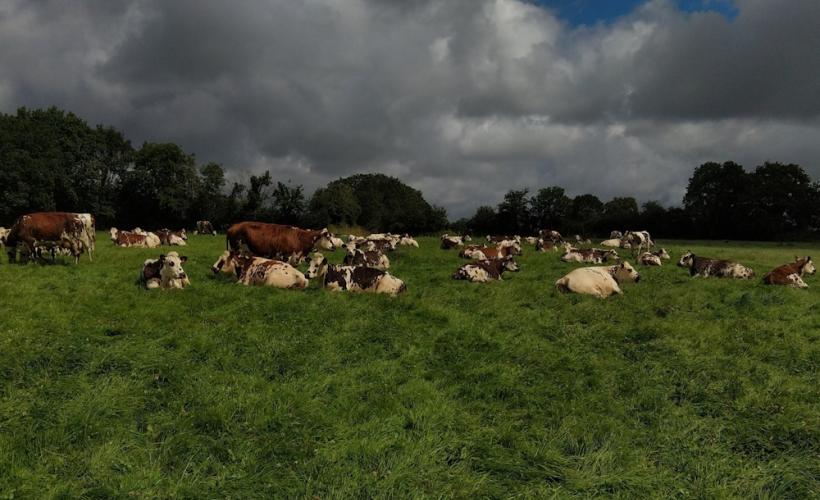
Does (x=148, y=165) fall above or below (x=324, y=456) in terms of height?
above

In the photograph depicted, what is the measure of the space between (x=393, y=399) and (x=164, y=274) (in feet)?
26.8

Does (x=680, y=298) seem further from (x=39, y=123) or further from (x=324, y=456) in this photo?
(x=39, y=123)

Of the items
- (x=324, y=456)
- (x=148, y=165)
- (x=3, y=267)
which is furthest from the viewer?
(x=148, y=165)

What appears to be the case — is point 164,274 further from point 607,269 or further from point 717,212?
point 717,212

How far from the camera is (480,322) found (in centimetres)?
940

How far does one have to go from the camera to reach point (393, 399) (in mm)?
5941

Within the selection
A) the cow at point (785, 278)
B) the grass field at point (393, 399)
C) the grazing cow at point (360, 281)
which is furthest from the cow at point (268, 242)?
the cow at point (785, 278)

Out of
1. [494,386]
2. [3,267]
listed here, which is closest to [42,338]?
[494,386]

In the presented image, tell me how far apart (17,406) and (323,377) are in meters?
3.57

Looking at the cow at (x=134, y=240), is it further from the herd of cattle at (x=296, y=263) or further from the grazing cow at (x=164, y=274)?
the grazing cow at (x=164, y=274)

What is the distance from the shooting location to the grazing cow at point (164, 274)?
37.0ft

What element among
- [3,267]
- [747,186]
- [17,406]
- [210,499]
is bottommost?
[210,499]

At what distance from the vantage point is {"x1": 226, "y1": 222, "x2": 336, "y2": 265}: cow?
16.8m

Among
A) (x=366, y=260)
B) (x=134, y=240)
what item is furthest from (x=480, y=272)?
(x=134, y=240)
